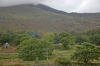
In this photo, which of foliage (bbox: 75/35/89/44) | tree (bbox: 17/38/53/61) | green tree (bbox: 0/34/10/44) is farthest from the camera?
foliage (bbox: 75/35/89/44)

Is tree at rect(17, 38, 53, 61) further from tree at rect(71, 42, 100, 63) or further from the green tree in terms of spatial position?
the green tree

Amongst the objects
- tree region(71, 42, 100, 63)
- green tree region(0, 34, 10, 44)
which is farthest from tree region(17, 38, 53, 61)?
green tree region(0, 34, 10, 44)

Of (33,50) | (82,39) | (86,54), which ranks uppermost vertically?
(86,54)

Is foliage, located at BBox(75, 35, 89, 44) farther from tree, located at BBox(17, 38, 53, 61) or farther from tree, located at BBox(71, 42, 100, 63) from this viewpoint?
tree, located at BBox(71, 42, 100, 63)

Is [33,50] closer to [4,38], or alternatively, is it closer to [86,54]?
[86,54]

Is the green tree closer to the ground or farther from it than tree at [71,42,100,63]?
closer to the ground

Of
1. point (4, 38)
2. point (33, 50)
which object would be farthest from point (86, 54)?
point (4, 38)

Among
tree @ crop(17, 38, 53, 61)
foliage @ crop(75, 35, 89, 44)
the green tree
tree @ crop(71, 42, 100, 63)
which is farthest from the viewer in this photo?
foliage @ crop(75, 35, 89, 44)

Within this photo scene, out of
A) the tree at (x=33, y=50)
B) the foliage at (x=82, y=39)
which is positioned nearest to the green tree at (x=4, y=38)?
the foliage at (x=82, y=39)

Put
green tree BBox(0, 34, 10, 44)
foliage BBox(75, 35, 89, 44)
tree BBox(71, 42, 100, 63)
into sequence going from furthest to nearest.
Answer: foliage BBox(75, 35, 89, 44), green tree BBox(0, 34, 10, 44), tree BBox(71, 42, 100, 63)

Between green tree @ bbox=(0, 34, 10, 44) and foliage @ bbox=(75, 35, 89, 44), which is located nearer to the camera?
green tree @ bbox=(0, 34, 10, 44)

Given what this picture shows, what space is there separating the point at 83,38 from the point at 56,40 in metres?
19.3

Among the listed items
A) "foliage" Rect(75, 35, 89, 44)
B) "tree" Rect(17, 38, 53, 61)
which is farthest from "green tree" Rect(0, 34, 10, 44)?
"tree" Rect(17, 38, 53, 61)

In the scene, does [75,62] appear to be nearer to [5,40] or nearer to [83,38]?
[83,38]
